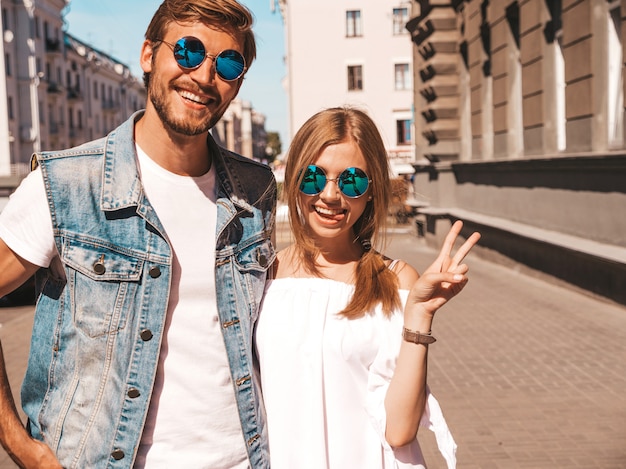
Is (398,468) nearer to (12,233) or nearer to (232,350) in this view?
(232,350)

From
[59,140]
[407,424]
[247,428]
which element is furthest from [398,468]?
[59,140]

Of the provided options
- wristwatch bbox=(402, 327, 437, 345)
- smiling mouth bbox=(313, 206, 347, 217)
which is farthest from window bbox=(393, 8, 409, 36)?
wristwatch bbox=(402, 327, 437, 345)

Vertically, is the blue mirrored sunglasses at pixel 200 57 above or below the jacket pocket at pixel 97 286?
above

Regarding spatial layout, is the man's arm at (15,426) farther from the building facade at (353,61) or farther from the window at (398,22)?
the window at (398,22)

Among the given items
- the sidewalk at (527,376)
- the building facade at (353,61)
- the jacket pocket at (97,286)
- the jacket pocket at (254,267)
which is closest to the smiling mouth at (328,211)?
the jacket pocket at (254,267)

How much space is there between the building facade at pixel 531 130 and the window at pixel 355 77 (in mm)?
22701

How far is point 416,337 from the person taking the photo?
241 cm

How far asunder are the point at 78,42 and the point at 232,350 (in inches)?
2665

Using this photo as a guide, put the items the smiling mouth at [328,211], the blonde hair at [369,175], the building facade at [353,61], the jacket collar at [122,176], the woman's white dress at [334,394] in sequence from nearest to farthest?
the jacket collar at [122,176], the woman's white dress at [334,394], the blonde hair at [369,175], the smiling mouth at [328,211], the building facade at [353,61]

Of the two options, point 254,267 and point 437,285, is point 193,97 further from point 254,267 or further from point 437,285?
point 437,285

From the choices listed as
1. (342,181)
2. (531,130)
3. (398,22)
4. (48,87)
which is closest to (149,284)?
(342,181)

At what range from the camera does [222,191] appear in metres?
2.66

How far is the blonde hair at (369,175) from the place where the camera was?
8.86 ft

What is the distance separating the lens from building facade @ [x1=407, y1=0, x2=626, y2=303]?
34.4 feet
